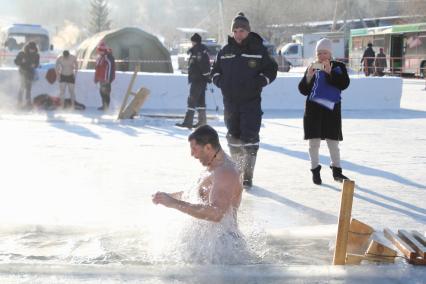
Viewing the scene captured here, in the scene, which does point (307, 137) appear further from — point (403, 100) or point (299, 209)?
point (403, 100)

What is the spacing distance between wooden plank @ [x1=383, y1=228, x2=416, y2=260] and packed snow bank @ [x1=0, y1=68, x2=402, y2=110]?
11219 millimetres

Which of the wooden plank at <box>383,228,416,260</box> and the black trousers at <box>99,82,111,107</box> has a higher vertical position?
the black trousers at <box>99,82,111,107</box>

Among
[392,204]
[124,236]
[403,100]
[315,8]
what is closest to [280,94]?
[403,100]

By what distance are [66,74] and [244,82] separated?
886 centimetres

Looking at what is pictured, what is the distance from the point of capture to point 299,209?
237 inches

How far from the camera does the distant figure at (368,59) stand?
29938 millimetres

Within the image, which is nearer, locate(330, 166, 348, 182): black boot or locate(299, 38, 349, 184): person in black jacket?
locate(299, 38, 349, 184): person in black jacket

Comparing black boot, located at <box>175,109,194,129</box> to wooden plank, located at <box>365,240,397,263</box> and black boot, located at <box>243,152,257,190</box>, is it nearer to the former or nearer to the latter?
black boot, located at <box>243,152,257,190</box>

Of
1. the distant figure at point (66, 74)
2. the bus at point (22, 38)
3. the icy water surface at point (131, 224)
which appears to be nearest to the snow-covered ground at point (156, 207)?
A: the icy water surface at point (131, 224)

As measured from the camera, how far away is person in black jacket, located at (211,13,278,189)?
6.68 m

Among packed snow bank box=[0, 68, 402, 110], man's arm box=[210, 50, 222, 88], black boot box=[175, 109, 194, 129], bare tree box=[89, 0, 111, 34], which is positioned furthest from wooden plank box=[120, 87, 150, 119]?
bare tree box=[89, 0, 111, 34]

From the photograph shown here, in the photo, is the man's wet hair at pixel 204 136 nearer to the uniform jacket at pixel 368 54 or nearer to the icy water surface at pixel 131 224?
the icy water surface at pixel 131 224

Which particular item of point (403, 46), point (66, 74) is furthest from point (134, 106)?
point (403, 46)

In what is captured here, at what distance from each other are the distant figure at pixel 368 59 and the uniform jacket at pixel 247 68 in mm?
23815
